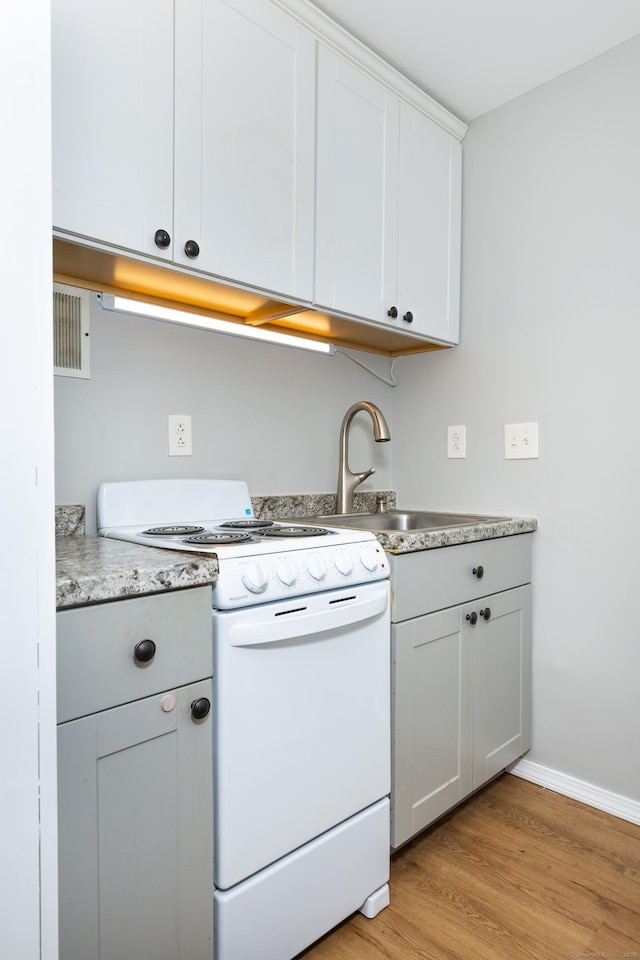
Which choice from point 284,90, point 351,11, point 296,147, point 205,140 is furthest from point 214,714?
point 351,11

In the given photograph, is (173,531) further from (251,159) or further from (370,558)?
(251,159)

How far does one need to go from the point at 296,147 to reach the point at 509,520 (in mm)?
1278

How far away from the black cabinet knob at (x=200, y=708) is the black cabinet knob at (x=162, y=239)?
0.95 m

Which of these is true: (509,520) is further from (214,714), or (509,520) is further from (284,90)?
(284,90)

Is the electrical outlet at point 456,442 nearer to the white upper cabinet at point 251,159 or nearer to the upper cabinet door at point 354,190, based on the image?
the white upper cabinet at point 251,159

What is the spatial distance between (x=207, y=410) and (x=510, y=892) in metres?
1.52

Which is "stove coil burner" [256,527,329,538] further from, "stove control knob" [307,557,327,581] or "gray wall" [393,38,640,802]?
"gray wall" [393,38,640,802]

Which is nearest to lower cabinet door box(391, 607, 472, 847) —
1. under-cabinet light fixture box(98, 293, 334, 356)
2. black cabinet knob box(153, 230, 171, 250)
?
under-cabinet light fixture box(98, 293, 334, 356)

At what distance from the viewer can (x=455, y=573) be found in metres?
1.63

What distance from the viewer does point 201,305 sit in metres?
1.68

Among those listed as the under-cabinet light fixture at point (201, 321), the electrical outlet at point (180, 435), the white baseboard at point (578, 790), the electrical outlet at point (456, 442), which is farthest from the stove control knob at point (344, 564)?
the white baseboard at point (578, 790)

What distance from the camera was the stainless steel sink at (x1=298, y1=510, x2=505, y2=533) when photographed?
1.98m

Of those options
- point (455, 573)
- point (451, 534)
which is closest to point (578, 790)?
point (455, 573)

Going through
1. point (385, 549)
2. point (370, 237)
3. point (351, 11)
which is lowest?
point (385, 549)
